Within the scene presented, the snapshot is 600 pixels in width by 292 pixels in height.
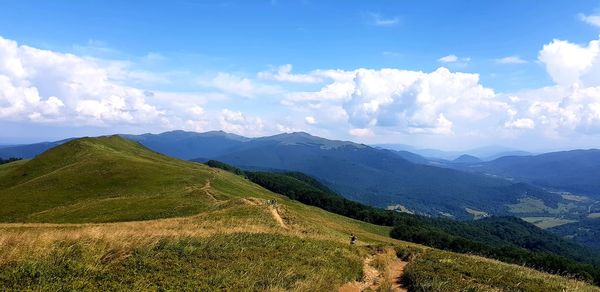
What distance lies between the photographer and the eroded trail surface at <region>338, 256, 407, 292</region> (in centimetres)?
2259

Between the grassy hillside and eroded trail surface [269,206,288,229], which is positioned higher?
the grassy hillside

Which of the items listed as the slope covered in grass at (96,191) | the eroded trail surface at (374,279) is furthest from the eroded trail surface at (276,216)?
the eroded trail surface at (374,279)

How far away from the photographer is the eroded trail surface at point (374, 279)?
890 inches

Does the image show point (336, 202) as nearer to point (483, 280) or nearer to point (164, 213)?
point (164, 213)

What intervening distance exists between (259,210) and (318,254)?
2369 centimetres

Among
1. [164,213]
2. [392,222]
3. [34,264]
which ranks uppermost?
[34,264]

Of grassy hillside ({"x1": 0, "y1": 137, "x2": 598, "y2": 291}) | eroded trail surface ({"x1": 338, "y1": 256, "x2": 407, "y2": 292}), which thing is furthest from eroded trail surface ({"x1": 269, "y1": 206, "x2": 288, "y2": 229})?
eroded trail surface ({"x1": 338, "y1": 256, "x2": 407, "y2": 292})

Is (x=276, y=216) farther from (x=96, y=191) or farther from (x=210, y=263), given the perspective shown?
(x=96, y=191)

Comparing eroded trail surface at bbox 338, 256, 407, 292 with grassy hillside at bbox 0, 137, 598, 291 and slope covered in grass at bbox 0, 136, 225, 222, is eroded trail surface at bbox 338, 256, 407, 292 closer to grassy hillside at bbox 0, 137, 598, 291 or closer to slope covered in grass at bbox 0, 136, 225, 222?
grassy hillside at bbox 0, 137, 598, 291

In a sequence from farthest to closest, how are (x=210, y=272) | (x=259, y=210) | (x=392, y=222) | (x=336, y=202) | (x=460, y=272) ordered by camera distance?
(x=336, y=202), (x=392, y=222), (x=259, y=210), (x=460, y=272), (x=210, y=272)

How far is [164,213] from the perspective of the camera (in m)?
57.2

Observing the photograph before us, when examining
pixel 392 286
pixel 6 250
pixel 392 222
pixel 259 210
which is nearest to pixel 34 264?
pixel 6 250

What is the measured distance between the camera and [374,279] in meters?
25.0

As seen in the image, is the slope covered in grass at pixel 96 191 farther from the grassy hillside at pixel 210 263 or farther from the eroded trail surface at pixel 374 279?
the eroded trail surface at pixel 374 279
